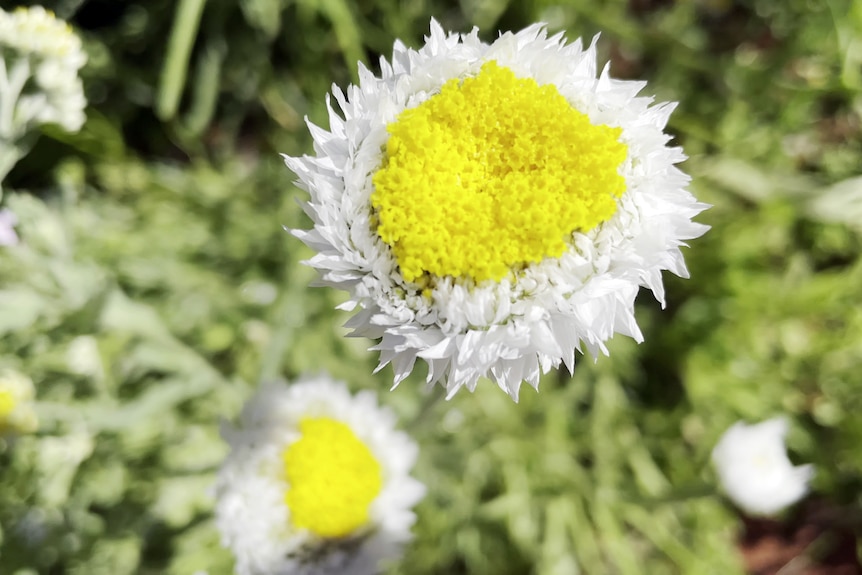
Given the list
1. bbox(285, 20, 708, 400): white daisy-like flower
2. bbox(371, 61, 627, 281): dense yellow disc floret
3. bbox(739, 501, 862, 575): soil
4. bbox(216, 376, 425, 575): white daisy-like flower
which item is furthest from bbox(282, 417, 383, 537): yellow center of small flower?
bbox(739, 501, 862, 575): soil

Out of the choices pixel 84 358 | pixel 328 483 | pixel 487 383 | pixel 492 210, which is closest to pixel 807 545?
pixel 487 383

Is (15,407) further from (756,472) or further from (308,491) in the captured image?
(756,472)

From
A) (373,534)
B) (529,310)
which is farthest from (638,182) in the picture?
(373,534)

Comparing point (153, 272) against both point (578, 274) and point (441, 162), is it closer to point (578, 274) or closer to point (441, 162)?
point (441, 162)

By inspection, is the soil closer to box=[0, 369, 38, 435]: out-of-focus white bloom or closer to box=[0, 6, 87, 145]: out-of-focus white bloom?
box=[0, 369, 38, 435]: out-of-focus white bloom

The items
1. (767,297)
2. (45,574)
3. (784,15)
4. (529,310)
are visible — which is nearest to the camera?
(529,310)

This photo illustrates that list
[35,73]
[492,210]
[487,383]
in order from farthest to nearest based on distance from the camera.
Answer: [487,383] < [35,73] < [492,210]

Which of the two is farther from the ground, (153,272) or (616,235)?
(153,272)
